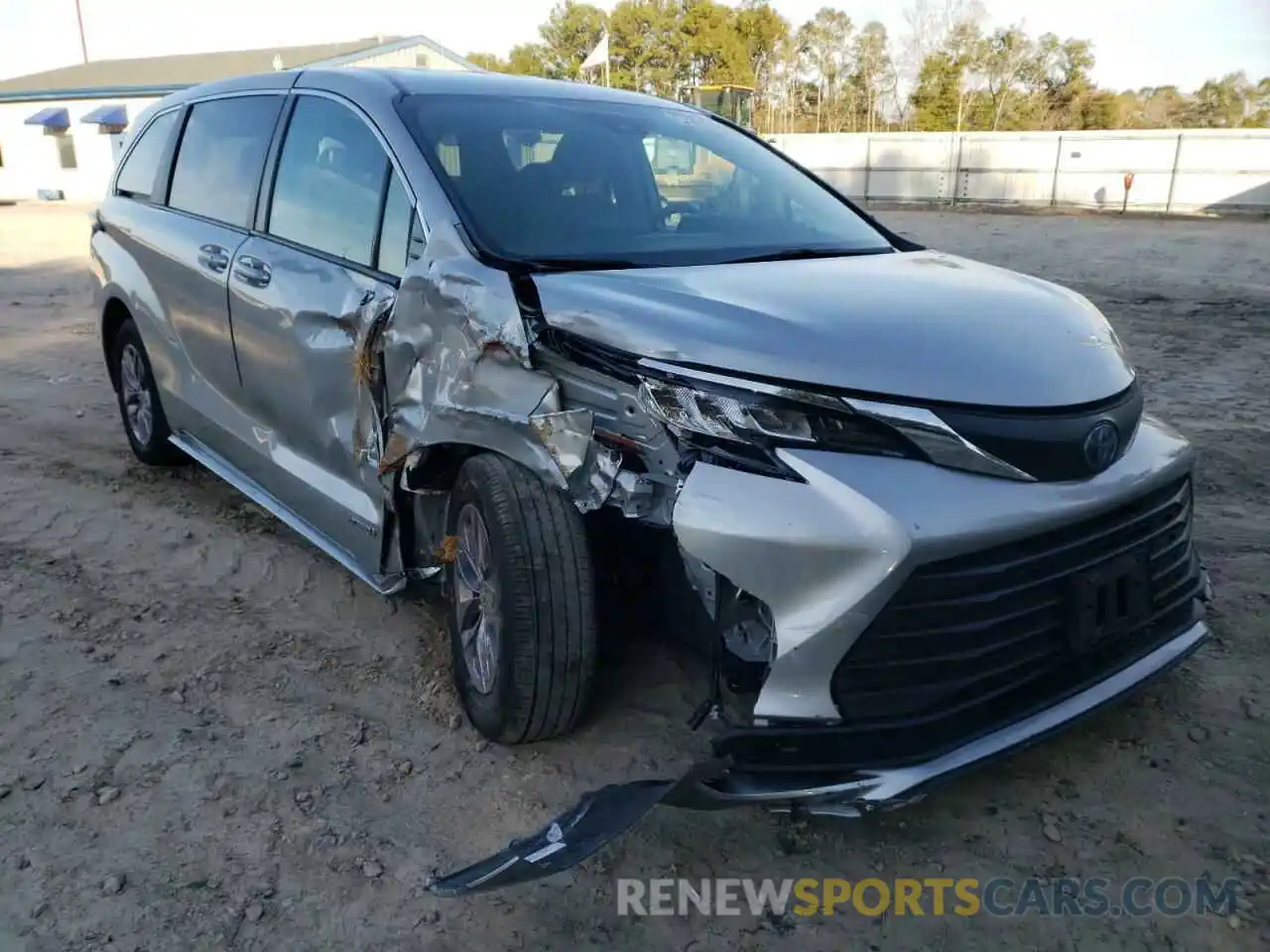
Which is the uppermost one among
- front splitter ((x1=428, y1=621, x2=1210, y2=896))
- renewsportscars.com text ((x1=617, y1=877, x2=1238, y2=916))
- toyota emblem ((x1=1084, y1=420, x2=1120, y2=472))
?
toyota emblem ((x1=1084, y1=420, x2=1120, y2=472))

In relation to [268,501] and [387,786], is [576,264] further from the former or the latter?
[268,501]

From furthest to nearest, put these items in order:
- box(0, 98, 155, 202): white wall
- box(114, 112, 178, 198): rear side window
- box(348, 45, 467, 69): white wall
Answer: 1. box(0, 98, 155, 202): white wall
2. box(348, 45, 467, 69): white wall
3. box(114, 112, 178, 198): rear side window

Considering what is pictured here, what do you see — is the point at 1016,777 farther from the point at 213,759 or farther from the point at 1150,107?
the point at 1150,107

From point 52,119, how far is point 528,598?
3477 centimetres

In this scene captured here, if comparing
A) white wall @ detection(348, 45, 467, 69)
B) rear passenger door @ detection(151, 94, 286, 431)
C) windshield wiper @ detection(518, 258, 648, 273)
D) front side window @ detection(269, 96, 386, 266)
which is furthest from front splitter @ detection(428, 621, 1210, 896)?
white wall @ detection(348, 45, 467, 69)

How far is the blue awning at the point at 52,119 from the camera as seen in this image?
3066 cm

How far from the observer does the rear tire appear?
4.89 metres

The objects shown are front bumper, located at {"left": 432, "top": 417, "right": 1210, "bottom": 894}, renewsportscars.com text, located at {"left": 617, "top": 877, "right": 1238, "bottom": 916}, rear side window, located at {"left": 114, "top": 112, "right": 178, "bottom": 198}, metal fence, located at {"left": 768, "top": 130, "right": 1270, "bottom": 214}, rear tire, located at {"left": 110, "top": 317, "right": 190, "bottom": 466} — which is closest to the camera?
front bumper, located at {"left": 432, "top": 417, "right": 1210, "bottom": 894}

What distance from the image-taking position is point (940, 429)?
2180 millimetres

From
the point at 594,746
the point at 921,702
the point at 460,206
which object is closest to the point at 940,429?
the point at 921,702

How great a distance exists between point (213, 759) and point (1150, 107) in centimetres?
4655

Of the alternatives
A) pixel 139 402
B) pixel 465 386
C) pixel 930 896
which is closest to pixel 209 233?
pixel 139 402

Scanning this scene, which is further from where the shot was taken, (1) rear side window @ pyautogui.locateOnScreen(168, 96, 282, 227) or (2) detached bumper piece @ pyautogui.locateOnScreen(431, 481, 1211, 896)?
(1) rear side window @ pyautogui.locateOnScreen(168, 96, 282, 227)

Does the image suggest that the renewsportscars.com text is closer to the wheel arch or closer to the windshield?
the windshield
